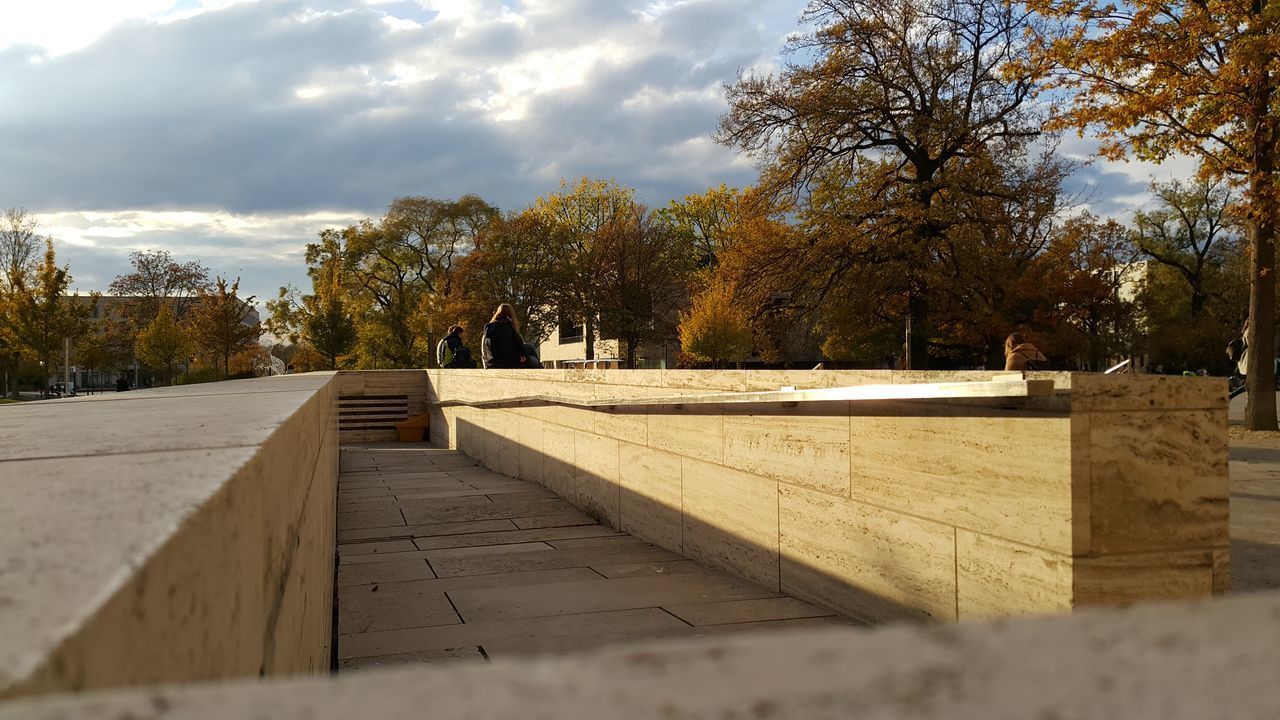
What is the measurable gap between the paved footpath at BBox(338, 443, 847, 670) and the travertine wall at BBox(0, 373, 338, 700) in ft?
5.66

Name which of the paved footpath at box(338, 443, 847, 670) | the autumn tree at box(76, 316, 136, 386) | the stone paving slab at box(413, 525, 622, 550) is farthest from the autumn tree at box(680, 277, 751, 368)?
the stone paving slab at box(413, 525, 622, 550)

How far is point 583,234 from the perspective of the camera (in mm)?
53219

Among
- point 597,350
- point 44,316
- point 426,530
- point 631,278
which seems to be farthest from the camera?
point 597,350

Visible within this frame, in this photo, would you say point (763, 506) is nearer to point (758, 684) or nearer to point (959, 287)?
point (758, 684)

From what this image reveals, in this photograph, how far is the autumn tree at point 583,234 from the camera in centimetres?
4888

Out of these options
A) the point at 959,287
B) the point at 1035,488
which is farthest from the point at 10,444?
the point at 959,287

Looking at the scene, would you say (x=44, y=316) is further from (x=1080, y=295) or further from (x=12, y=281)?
(x=1080, y=295)

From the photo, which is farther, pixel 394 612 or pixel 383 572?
pixel 383 572

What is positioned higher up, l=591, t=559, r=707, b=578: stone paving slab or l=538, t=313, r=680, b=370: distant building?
l=538, t=313, r=680, b=370: distant building

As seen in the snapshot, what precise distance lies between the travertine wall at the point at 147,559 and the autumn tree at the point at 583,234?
153 ft

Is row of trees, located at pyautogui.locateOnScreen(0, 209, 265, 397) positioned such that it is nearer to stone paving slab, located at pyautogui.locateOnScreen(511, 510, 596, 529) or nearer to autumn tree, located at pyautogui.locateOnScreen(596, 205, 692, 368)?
autumn tree, located at pyautogui.locateOnScreen(596, 205, 692, 368)

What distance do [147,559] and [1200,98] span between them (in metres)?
18.5

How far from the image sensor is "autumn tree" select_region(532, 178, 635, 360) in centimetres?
4888

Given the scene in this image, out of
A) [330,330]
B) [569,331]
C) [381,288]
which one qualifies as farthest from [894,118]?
[381,288]
